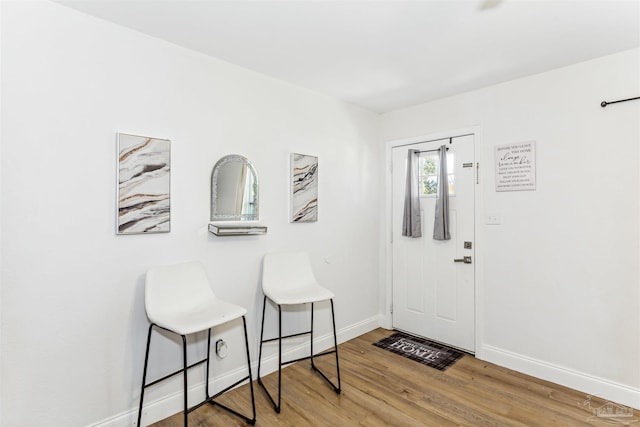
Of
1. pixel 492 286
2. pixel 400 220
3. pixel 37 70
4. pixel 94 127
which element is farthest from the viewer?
pixel 400 220

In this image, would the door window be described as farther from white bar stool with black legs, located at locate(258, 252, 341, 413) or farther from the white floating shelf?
the white floating shelf

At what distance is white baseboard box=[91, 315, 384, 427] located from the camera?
6.75 feet

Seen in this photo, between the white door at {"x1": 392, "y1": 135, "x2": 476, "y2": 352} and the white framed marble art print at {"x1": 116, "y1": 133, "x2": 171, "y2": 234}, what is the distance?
8.12 ft

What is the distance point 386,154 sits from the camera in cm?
386

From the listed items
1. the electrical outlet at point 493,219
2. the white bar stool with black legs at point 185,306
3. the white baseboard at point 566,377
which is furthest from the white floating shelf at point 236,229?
the white baseboard at point 566,377

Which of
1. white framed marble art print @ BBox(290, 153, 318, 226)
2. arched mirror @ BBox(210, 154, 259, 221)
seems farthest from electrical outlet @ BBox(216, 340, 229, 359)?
white framed marble art print @ BBox(290, 153, 318, 226)

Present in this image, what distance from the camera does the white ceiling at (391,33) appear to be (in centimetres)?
187

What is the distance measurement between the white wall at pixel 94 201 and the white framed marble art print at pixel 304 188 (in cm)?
27

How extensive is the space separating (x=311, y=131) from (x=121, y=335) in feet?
7.25

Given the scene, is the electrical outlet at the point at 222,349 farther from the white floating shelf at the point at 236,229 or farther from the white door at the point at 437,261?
the white door at the point at 437,261

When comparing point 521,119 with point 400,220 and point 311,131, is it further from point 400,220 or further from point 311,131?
point 311,131

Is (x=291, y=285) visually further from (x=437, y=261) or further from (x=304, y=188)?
(x=437, y=261)

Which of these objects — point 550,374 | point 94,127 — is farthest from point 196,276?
point 550,374

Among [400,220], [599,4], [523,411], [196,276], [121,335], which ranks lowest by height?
[523,411]
